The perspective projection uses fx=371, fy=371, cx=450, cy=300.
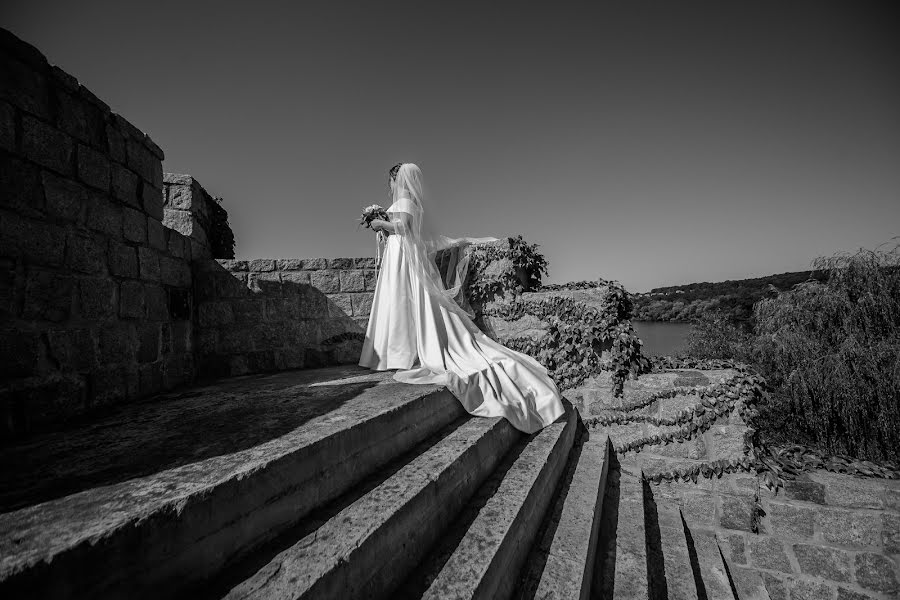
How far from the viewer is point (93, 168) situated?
2.77 meters

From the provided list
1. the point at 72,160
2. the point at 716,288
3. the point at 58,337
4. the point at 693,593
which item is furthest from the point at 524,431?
the point at 716,288

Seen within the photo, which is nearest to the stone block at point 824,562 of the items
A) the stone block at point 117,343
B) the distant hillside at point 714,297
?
the stone block at point 117,343

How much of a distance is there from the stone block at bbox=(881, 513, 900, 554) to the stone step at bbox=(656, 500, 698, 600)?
5.55 ft

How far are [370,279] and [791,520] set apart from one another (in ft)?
16.6

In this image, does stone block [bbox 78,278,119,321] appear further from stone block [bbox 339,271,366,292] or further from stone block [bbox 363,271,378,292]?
stone block [bbox 363,271,378,292]

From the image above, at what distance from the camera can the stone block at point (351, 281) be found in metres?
4.86

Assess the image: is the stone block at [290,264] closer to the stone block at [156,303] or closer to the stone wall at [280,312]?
the stone wall at [280,312]

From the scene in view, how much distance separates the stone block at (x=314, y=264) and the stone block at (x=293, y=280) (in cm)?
9

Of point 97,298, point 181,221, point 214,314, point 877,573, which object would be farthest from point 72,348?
point 877,573

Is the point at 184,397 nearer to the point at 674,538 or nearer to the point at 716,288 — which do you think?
the point at 674,538

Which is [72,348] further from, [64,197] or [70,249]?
[64,197]

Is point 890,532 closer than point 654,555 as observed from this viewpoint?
No

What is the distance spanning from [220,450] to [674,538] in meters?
3.36

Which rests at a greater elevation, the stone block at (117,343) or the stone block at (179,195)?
the stone block at (179,195)
